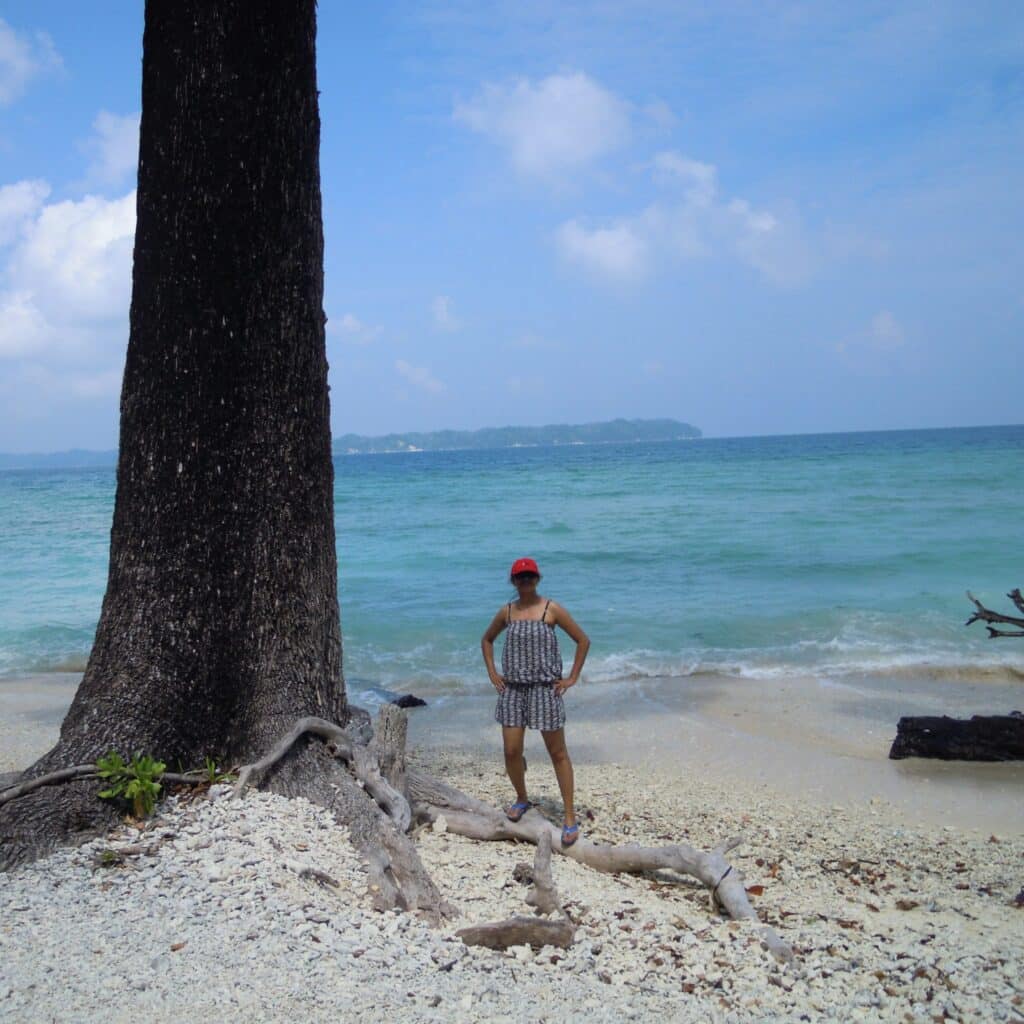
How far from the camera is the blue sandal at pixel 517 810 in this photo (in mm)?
6184

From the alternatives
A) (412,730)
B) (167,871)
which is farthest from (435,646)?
(167,871)

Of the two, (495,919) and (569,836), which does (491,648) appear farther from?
(495,919)

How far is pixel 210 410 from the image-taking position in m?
5.43

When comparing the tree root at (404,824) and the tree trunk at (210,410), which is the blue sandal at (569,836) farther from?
the tree trunk at (210,410)

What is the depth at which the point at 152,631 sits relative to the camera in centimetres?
542

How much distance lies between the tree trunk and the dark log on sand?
6.41 meters

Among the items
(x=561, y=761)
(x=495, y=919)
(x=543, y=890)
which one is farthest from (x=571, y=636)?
(x=495, y=919)

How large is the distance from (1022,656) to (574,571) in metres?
12.1

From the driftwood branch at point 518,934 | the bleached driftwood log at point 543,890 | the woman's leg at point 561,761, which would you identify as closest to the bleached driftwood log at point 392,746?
the woman's leg at point 561,761

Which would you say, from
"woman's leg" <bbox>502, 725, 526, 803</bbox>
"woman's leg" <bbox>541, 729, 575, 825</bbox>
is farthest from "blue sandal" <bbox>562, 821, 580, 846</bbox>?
"woman's leg" <bbox>502, 725, 526, 803</bbox>

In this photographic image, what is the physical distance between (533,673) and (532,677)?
0.03 metres

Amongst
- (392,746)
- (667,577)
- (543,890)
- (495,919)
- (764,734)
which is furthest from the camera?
(667,577)

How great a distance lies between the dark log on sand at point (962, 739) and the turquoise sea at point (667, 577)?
13.7 ft

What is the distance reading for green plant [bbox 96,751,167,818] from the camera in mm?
5023
